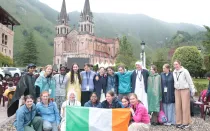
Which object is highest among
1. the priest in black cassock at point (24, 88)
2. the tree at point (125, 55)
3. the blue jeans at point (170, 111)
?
the tree at point (125, 55)

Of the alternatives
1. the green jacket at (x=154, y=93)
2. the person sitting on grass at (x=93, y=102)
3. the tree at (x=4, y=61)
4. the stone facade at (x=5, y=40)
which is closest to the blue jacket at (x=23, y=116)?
the person sitting on grass at (x=93, y=102)

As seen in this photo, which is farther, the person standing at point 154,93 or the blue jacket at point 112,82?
the blue jacket at point 112,82

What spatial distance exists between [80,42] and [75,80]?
79.7m

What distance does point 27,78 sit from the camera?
728 centimetres

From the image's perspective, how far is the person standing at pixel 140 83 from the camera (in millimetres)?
8594

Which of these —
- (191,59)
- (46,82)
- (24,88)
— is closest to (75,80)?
(46,82)

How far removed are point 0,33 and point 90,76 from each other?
32237 millimetres

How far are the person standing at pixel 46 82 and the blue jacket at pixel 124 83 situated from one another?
2.14 metres

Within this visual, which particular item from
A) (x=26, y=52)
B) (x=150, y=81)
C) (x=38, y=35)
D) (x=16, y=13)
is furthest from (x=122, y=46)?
(x=16, y=13)

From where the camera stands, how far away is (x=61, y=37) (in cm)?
9069

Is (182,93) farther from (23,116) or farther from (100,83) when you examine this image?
(23,116)

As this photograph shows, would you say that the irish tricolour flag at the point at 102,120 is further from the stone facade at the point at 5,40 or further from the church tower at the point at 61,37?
the church tower at the point at 61,37

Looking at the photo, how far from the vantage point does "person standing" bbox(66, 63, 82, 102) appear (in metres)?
8.32

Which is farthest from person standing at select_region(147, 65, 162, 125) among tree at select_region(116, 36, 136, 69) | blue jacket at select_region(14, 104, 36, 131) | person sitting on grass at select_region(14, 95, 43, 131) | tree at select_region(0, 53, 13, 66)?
tree at select_region(116, 36, 136, 69)
